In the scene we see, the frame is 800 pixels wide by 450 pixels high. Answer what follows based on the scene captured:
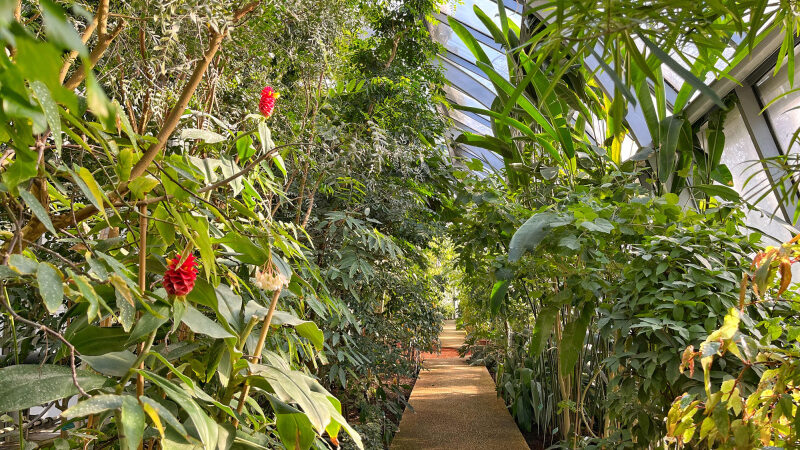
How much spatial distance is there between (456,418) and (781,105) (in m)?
2.96

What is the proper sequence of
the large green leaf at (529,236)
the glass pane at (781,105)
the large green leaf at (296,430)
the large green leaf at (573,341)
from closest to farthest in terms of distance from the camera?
the large green leaf at (296,430) → the large green leaf at (529,236) → the large green leaf at (573,341) → the glass pane at (781,105)

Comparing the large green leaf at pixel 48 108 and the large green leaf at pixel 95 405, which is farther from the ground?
the large green leaf at pixel 48 108

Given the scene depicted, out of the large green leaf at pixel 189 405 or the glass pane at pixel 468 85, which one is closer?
the large green leaf at pixel 189 405

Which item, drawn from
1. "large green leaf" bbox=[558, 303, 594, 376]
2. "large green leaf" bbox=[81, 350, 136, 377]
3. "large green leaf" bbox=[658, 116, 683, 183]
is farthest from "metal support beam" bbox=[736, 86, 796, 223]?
"large green leaf" bbox=[81, 350, 136, 377]

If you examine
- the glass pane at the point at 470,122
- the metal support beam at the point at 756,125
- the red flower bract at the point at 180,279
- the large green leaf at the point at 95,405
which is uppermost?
the glass pane at the point at 470,122

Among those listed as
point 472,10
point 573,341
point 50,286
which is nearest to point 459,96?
point 472,10

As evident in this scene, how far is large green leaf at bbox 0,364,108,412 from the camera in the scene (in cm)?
61

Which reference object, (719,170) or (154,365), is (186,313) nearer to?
(154,365)

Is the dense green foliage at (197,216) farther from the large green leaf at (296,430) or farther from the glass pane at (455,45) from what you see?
the glass pane at (455,45)

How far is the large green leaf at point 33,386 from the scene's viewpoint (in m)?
0.61

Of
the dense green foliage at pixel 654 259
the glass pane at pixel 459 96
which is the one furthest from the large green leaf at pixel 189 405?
the glass pane at pixel 459 96

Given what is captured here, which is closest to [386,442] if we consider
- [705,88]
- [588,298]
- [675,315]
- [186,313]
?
[588,298]

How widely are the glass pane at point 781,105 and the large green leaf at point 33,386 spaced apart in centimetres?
324

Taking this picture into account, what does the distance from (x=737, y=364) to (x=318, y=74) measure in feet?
5.67
